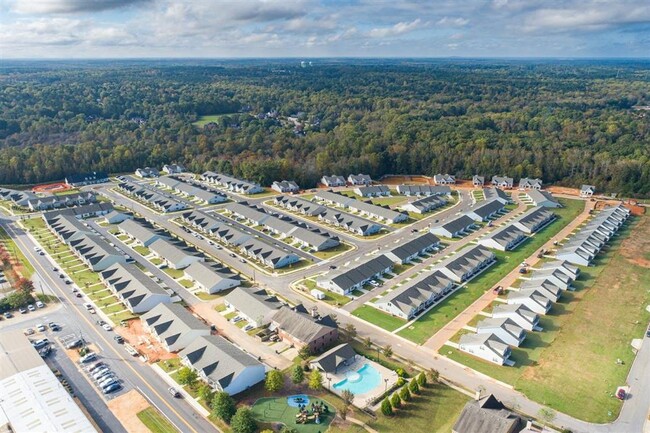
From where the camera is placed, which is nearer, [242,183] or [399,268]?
[399,268]

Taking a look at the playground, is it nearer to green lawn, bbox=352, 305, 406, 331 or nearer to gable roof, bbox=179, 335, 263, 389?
gable roof, bbox=179, 335, 263, 389

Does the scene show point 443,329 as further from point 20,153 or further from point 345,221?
point 20,153

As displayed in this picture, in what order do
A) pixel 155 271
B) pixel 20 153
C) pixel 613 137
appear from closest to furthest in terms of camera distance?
pixel 155 271 < pixel 20 153 < pixel 613 137

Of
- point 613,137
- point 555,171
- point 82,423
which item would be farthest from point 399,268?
point 613,137

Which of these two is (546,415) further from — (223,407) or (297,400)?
(223,407)

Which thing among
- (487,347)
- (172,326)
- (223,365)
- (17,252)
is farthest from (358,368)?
(17,252)

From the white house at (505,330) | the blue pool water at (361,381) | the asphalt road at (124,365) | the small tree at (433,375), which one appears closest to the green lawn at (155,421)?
the asphalt road at (124,365)

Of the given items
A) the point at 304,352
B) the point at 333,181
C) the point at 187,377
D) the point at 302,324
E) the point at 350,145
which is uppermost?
the point at 350,145
